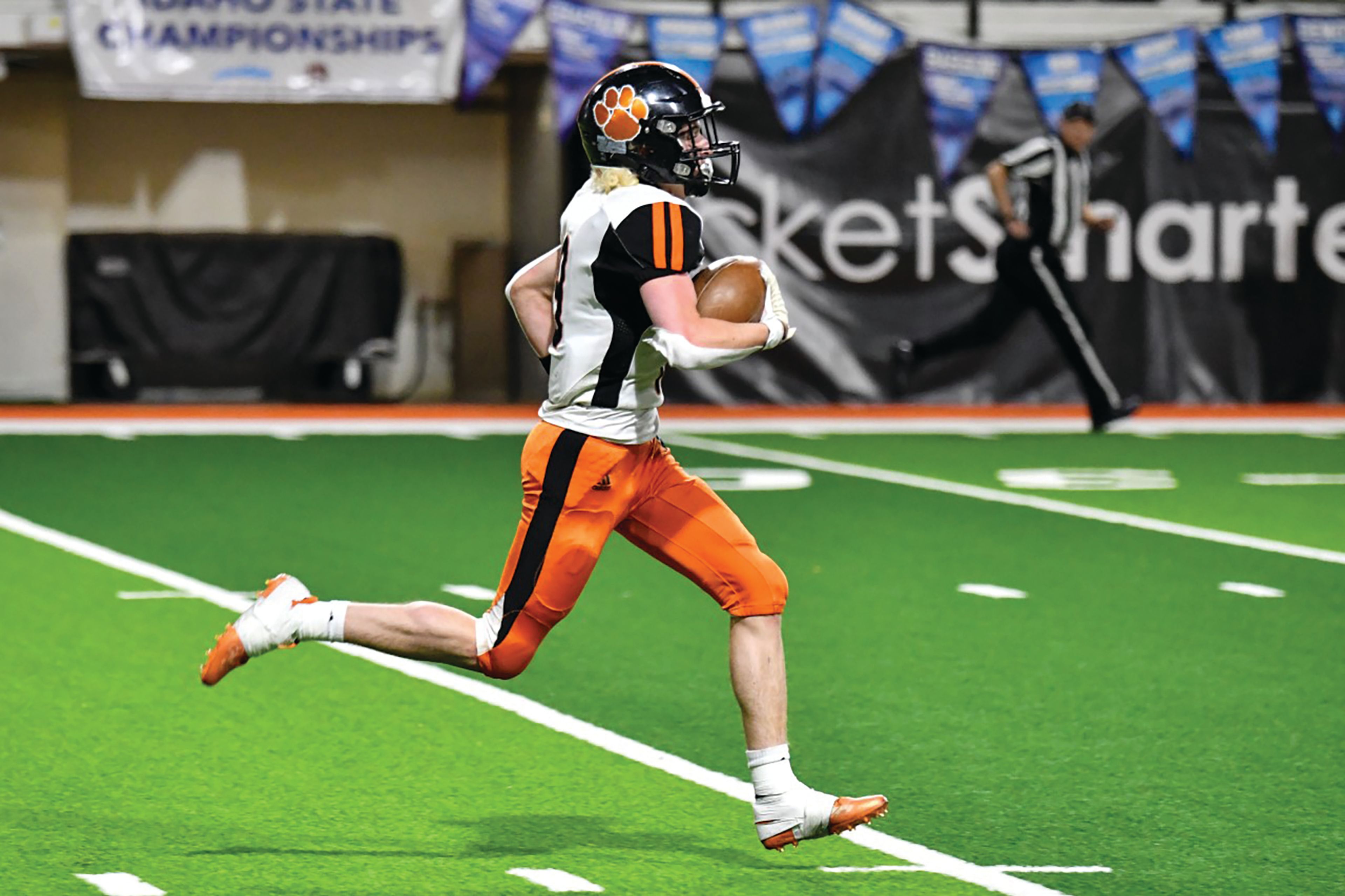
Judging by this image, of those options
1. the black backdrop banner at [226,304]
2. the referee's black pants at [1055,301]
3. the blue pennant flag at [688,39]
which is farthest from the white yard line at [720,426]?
the blue pennant flag at [688,39]

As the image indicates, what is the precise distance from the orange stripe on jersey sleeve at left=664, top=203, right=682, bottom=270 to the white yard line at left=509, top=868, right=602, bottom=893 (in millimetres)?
1335

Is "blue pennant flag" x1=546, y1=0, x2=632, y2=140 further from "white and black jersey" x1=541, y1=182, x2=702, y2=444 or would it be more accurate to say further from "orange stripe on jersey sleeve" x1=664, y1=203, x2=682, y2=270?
"orange stripe on jersey sleeve" x1=664, y1=203, x2=682, y2=270

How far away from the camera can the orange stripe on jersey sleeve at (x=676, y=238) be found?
5062 millimetres

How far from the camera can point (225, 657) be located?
548cm

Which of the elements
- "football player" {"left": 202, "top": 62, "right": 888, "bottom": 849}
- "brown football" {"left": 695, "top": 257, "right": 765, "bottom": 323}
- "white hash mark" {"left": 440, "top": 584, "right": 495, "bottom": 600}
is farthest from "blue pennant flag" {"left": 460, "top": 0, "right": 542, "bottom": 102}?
"brown football" {"left": 695, "top": 257, "right": 765, "bottom": 323}

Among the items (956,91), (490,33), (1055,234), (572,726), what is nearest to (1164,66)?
(956,91)

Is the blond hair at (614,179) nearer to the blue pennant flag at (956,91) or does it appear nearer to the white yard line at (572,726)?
the white yard line at (572,726)

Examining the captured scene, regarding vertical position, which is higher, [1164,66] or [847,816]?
[1164,66]

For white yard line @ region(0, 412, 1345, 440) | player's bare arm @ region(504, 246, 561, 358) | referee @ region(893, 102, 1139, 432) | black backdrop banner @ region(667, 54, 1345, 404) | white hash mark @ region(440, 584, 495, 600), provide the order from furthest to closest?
1. black backdrop banner @ region(667, 54, 1345, 404)
2. white yard line @ region(0, 412, 1345, 440)
3. referee @ region(893, 102, 1139, 432)
4. white hash mark @ region(440, 584, 495, 600)
5. player's bare arm @ region(504, 246, 561, 358)

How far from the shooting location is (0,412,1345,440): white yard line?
643 inches

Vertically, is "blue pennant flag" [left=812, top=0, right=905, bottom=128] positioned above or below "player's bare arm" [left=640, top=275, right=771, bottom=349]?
above

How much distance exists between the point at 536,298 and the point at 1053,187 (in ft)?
35.1

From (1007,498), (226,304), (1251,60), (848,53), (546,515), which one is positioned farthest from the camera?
(226,304)

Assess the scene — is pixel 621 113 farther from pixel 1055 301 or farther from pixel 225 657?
pixel 1055 301
